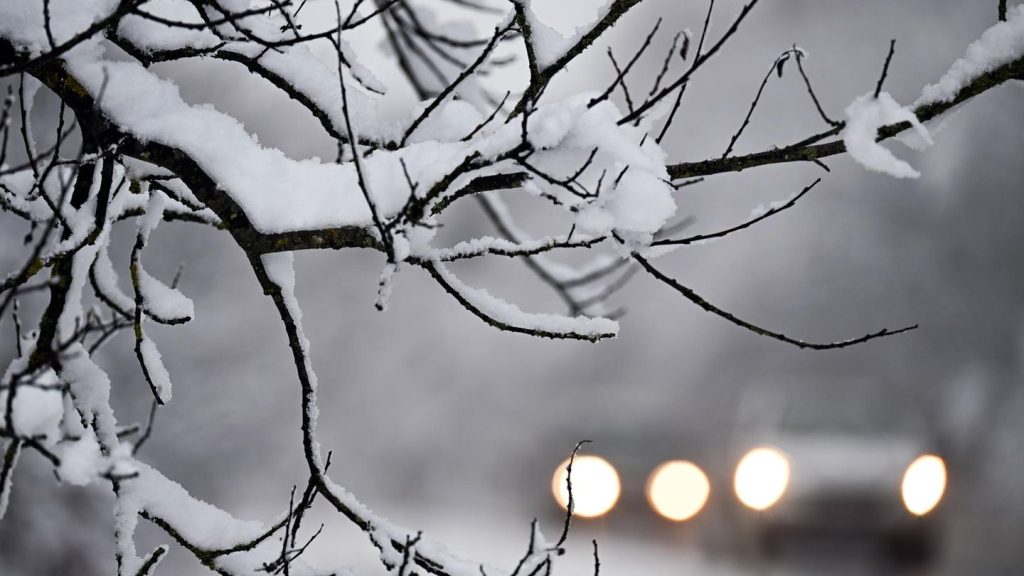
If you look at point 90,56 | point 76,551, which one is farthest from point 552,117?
point 76,551

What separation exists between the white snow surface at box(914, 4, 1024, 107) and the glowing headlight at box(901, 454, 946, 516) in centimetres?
554

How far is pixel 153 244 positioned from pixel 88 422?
6936 mm

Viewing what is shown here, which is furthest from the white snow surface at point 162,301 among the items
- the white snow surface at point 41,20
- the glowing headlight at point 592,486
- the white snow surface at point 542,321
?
the glowing headlight at point 592,486

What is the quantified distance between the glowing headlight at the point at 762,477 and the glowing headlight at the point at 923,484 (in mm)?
912

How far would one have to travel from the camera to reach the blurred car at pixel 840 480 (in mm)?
6258

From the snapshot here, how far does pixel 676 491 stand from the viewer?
7176mm

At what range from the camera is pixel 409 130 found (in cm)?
208

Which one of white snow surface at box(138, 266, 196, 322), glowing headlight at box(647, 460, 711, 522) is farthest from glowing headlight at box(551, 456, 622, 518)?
white snow surface at box(138, 266, 196, 322)

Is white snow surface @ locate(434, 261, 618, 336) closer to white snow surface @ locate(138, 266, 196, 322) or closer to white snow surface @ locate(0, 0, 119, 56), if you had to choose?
white snow surface @ locate(138, 266, 196, 322)

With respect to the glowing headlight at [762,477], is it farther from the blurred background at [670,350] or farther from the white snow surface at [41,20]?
the white snow surface at [41,20]

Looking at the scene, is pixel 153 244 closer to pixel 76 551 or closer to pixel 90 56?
pixel 76 551

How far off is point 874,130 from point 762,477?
5453 mm

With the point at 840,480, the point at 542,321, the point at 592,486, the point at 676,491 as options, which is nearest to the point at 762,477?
the point at 840,480

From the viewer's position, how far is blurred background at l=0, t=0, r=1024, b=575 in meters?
8.44
